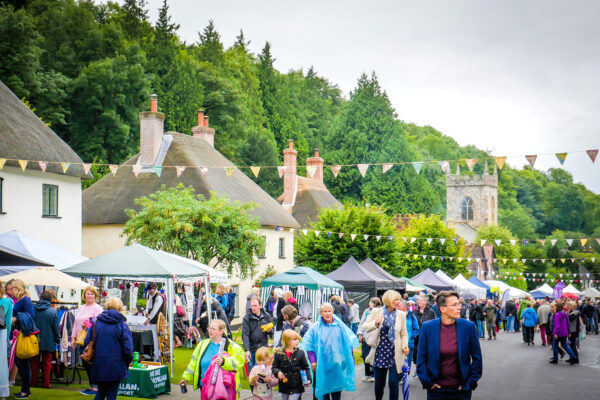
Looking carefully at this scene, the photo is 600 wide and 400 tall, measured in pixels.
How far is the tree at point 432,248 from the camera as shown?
49562 mm

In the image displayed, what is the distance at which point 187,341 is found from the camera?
66.0 feet

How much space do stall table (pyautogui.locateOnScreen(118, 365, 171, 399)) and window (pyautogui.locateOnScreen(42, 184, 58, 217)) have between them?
14834mm

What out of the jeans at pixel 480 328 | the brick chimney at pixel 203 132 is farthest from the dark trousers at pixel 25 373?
the brick chimney at pixel 203 132

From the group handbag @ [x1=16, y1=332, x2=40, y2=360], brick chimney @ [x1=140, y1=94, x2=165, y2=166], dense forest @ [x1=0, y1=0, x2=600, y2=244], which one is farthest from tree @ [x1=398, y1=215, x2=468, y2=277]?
handbag @ [x1=16, y1=332, x2=40, y2=360]

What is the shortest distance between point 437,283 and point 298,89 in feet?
152

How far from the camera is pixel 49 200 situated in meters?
25.3

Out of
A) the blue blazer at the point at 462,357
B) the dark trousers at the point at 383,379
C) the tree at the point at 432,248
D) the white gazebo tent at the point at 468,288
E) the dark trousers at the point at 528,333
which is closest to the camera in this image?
the blue blazer at the point at 462,357

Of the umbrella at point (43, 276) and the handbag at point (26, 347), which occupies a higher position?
the umbrella at point (43, 276)

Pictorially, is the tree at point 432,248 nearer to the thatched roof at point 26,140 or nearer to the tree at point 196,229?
the tree at point 196,229

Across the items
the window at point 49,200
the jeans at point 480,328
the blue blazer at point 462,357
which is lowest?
the jeans at point 480,328

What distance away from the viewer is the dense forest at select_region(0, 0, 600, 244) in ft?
132

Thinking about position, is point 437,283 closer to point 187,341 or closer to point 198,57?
point 187,341

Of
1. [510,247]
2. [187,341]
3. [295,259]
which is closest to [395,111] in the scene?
[510,247]

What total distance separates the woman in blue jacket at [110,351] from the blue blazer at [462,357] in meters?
3.91
